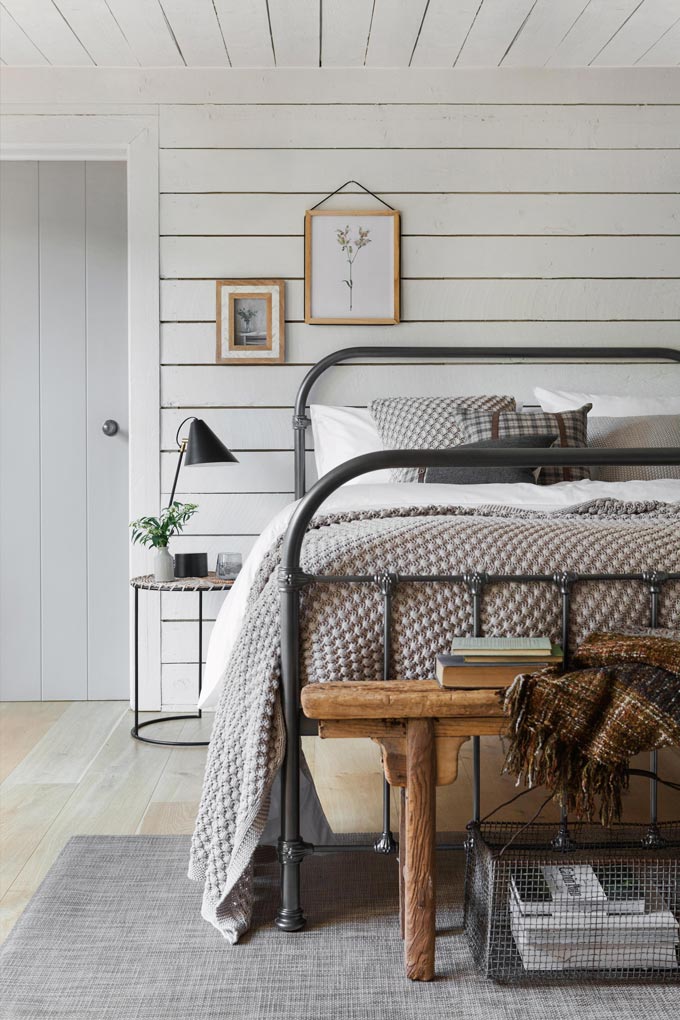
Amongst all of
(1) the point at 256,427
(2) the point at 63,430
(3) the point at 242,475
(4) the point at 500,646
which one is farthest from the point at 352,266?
(4) the point at 500,646

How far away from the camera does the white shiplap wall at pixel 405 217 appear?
316cm

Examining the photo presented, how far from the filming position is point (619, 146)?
10.5ft

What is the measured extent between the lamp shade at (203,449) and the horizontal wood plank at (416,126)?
3.36 feet

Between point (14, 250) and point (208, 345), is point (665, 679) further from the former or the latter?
point (14, 250)

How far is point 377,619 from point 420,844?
356 mm

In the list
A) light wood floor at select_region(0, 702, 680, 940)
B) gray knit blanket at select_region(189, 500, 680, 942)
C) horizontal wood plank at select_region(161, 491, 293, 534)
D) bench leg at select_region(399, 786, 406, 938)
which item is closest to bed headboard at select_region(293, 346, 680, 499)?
horizontal wood plank at select_region(161, 491, 293, 534)

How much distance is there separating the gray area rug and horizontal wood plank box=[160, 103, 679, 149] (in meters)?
2.36

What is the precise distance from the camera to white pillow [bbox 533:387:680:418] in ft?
9.89

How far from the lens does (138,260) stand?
10.4ft

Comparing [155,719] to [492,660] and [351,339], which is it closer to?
[351,339]

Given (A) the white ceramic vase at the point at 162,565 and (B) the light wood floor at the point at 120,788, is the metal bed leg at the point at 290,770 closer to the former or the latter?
(B) the light wood floor at the point at 120,788

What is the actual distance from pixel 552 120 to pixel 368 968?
275 cm

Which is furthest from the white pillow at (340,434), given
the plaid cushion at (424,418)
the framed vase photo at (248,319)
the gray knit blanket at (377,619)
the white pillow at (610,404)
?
the gray knit blanket at (377,619)

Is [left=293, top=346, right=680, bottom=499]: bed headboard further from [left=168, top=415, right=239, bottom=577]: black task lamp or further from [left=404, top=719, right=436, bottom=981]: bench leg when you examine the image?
[left=404, top=719, right=436, bottom=981]: bench leg
